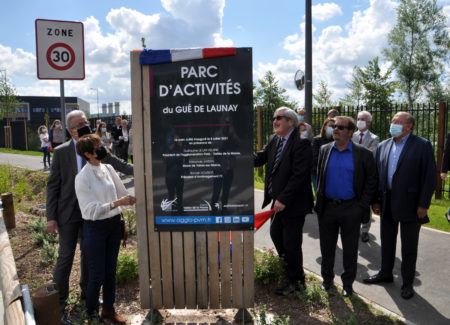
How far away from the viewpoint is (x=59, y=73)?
5.33 meters

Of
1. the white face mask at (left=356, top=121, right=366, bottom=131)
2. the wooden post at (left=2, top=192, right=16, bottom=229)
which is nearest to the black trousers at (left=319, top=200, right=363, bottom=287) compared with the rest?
the white face mask at (left=356, top=121, right=366, bottom=131)

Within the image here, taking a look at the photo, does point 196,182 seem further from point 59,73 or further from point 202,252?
point 59,73

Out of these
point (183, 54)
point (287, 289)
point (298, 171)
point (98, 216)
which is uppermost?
point (183, 54)

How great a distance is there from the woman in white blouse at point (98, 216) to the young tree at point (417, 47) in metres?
33.8

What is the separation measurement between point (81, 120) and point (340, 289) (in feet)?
11.0

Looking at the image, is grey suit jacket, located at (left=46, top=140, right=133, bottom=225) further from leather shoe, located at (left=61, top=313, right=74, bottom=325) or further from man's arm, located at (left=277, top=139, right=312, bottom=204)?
man's arm, located at (left=277, top=139, right=312, bottom=204)

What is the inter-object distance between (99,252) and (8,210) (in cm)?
388

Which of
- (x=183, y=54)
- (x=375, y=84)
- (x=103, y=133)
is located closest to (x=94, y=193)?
(x=183, y=54)

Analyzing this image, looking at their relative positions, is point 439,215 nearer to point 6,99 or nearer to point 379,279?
point 379,279

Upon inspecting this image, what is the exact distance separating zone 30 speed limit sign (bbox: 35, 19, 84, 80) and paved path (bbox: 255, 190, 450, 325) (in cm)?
379

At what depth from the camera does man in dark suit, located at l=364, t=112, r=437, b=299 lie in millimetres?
4371

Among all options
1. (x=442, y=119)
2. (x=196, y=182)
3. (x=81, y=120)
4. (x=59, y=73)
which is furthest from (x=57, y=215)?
(x=442, y=119)

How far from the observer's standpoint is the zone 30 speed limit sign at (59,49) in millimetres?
5230

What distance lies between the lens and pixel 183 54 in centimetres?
342
